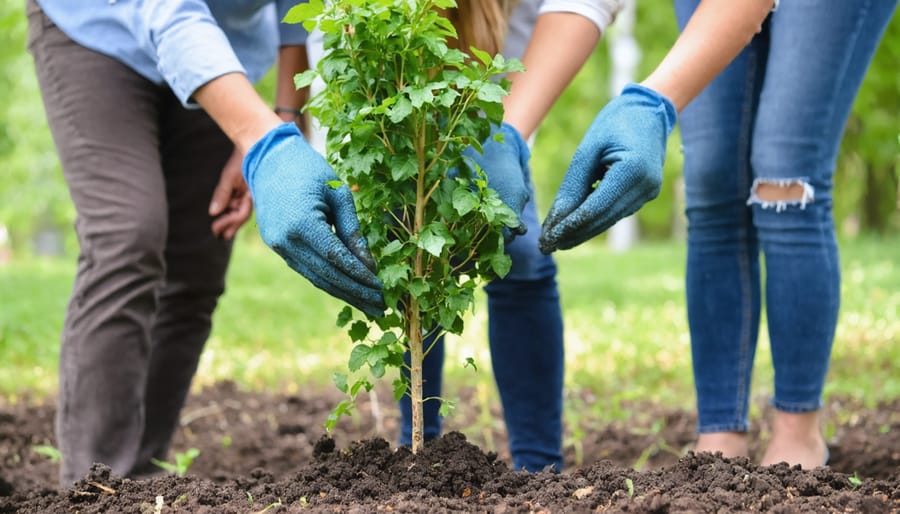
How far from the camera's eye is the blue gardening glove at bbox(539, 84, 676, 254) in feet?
6.34

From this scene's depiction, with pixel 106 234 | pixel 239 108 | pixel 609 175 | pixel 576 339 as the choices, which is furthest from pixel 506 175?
pixel 576 339

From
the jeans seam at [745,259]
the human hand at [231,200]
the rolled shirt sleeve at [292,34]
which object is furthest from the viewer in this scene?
the rolled shirt sleeve at [292,34]

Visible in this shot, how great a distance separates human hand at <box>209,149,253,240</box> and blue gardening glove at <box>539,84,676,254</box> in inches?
44.4

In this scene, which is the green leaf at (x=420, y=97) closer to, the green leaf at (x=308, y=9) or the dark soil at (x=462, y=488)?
the green leaf at (x=308, y=9)

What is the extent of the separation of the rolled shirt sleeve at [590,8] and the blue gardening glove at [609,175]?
0.44 meters

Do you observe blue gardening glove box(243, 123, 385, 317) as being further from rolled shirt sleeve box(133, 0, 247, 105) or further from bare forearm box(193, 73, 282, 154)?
rolled shirt sleeve box(133, 0, 247, 105)

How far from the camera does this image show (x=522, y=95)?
241 cm

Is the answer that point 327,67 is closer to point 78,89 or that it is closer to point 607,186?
point 607,186

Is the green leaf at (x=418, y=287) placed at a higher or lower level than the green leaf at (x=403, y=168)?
lower

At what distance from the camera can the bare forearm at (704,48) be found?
2.15m

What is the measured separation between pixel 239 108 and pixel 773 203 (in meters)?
1.35

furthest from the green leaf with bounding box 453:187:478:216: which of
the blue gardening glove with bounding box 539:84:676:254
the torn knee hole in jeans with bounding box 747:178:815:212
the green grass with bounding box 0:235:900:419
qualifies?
the green grass with bounding box 0:235:900:419

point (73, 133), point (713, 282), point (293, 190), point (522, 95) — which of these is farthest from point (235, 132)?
point (713, 282)

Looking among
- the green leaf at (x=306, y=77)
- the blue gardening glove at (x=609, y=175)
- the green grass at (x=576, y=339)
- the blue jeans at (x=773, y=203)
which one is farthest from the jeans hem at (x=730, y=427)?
the green leaf at (x=306, y=77)
